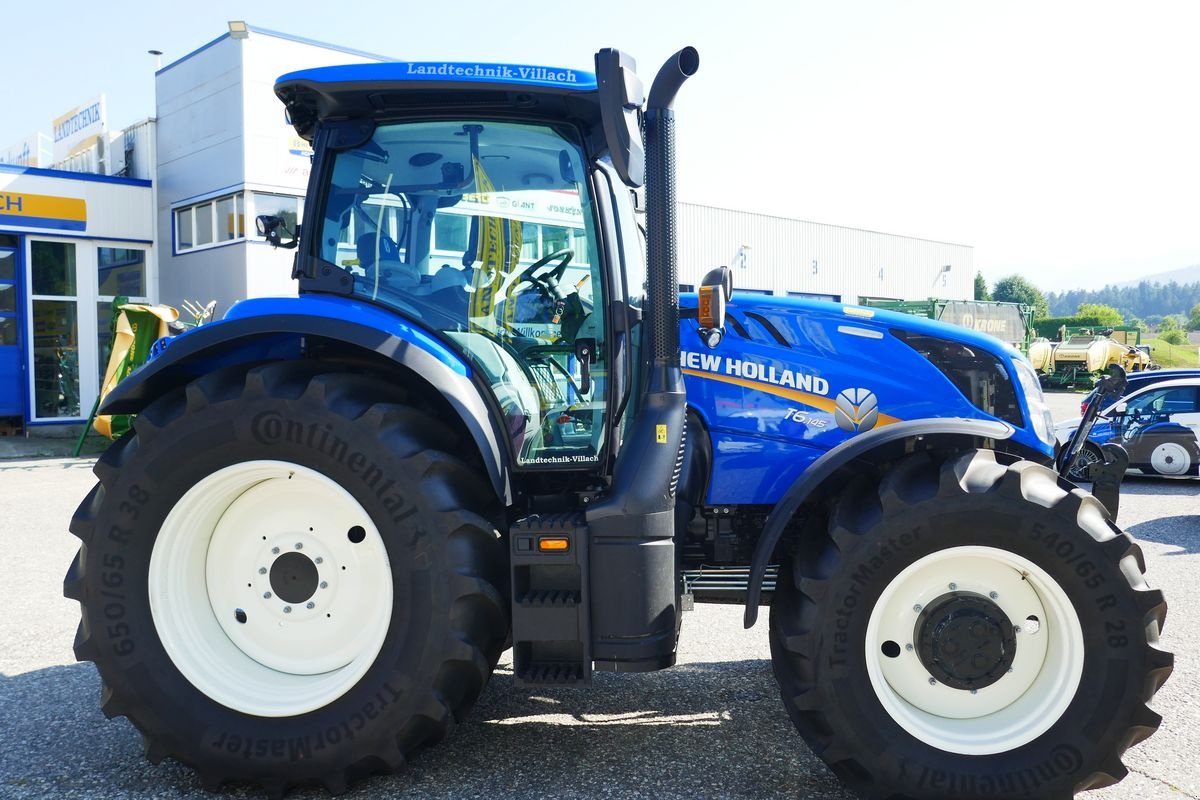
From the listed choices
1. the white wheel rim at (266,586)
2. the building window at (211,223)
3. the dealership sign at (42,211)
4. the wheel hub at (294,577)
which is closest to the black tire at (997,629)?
the white wheel rim at (266,586)

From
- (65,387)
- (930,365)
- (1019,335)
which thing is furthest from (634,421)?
(1019,335)

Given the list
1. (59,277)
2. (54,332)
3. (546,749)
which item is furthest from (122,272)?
(546,749)

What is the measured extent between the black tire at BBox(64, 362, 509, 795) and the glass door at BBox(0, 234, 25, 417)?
16.2m

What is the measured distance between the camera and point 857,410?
3625 mm

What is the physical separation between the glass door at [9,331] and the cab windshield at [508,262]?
16531 mm

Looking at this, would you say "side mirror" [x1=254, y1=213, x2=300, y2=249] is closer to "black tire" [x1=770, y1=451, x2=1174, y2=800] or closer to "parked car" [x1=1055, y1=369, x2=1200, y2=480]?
"black tire" [x1=770, y1=451, x2=1174, y2=800]

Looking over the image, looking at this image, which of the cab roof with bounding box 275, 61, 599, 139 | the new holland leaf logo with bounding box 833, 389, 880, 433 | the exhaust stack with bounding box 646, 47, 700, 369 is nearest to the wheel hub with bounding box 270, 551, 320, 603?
the exhaust stack with bounding box 646, 47, 700, 369

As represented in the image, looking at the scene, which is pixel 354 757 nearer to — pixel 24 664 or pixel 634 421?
pixel 634 421

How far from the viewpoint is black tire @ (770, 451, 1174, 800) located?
3.00m

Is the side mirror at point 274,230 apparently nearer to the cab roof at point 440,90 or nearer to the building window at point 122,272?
the cab roof at point 440,90

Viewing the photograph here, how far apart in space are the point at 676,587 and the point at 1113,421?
11.0m

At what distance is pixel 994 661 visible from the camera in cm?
311

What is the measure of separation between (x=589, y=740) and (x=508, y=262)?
189 cm

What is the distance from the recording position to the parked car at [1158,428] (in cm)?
1184
